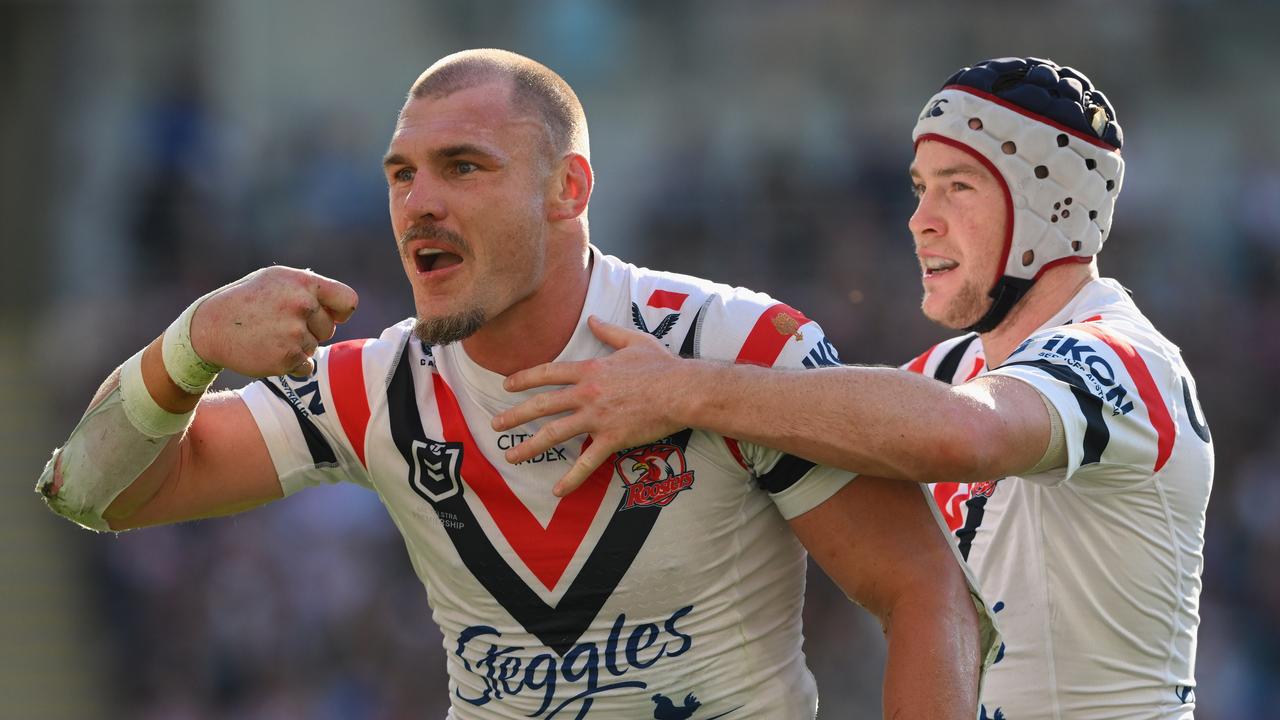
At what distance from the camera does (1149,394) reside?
3982 mm

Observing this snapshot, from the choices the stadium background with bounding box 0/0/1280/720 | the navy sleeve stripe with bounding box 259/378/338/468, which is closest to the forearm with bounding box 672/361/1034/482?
the navy sleeve stripe with bounding box 259/378/338/468

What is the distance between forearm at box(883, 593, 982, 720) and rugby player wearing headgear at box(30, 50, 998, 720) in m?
0.01

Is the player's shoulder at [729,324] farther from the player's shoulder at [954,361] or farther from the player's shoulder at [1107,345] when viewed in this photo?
the player's shoulder at [954,361]

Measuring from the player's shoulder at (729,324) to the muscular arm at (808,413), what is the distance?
0.24 meters

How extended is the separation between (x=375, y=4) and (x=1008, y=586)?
1448 cm

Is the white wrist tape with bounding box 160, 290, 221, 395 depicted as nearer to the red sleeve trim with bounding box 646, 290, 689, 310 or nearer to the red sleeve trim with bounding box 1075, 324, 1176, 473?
the red sleeve trim with bounding box 646, 290, 689, 310

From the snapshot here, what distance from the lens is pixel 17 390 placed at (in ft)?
48.2

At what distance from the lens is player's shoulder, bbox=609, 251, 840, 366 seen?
3.93 meters

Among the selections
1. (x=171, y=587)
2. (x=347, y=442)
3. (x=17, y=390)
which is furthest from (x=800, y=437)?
(x=17, y=390)

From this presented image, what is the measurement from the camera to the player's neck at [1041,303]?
14.8 feet

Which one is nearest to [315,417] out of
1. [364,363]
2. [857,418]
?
[364,363]

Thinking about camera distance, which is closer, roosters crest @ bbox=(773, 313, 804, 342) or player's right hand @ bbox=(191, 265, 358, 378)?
player's right hand @ bbox=(191, 265, 358, 378)

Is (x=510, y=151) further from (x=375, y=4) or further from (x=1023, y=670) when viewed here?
(x=375, y=4)

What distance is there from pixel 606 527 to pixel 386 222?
10819 mm
